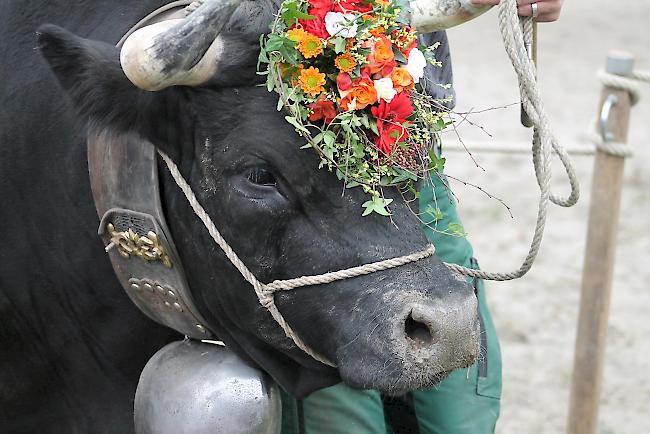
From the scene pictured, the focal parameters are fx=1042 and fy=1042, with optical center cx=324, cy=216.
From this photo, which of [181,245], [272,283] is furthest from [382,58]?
[181,245]

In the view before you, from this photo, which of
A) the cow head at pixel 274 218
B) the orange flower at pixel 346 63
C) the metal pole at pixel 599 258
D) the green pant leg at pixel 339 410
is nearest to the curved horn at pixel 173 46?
the cow head at pixel 274 218

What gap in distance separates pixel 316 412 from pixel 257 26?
3.63 feet

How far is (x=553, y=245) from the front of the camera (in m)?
5.89

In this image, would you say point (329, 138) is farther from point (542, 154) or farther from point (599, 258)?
point (599, 258)

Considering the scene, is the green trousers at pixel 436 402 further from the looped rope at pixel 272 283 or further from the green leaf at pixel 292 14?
the green leaf at pixel 292 14

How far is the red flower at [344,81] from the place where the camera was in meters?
2.02

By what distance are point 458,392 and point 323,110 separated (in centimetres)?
107

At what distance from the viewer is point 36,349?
2.63 metres

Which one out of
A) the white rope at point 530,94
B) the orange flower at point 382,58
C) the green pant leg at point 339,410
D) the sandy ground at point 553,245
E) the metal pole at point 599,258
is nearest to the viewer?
the orange flower at point 382,58

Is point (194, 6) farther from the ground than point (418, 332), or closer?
farther from the ground

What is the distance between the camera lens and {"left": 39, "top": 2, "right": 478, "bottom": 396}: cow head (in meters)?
1.98

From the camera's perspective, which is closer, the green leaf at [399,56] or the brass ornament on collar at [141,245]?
the green leaf at [399,56]

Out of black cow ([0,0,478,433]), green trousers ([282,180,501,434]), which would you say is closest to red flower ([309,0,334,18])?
black cow ([0,0,478,433])

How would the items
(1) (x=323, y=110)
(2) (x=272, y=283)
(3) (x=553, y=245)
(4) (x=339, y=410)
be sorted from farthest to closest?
(3) (x=553, y=245) → (4) (x=339, y=410) → (2) (x=272, y=283) → (1) (x=323, y=110)
